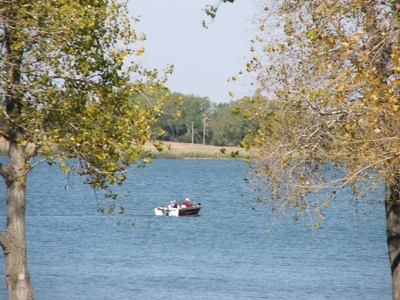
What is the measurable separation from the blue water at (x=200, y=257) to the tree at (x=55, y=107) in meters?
1.99

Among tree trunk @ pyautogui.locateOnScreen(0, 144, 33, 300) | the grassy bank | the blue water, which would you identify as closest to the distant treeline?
the grassy bank

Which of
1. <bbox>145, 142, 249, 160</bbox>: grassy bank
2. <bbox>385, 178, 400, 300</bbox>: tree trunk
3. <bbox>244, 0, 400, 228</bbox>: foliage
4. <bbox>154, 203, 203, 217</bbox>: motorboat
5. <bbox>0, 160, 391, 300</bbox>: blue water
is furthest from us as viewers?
<bbox>145, 142, 249, 160</bbox>: grassy bank

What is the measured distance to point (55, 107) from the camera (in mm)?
12195

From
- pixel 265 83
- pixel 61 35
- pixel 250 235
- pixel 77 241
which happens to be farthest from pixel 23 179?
pixel 250 235

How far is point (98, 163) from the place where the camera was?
12.8m

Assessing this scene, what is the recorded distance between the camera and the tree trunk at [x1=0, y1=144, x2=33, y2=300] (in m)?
12.6

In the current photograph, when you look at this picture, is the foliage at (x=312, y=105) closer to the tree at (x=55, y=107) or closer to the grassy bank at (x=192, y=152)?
the tree at (x=55, y=107)

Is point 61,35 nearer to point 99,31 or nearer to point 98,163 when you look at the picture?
point 99,31

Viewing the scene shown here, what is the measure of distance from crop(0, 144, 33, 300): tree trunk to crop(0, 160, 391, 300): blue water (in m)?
1.74

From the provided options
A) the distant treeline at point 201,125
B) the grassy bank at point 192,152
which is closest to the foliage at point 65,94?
the grassy bank at point 192,152

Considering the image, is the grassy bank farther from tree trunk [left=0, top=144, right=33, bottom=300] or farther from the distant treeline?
tree trunk [left=0, top=144, right=33, bottom=300]

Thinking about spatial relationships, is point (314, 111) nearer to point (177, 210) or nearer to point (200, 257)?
point (200, 257)

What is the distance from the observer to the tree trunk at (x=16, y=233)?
41.3 feet

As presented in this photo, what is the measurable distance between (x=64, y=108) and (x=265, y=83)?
4.20m
